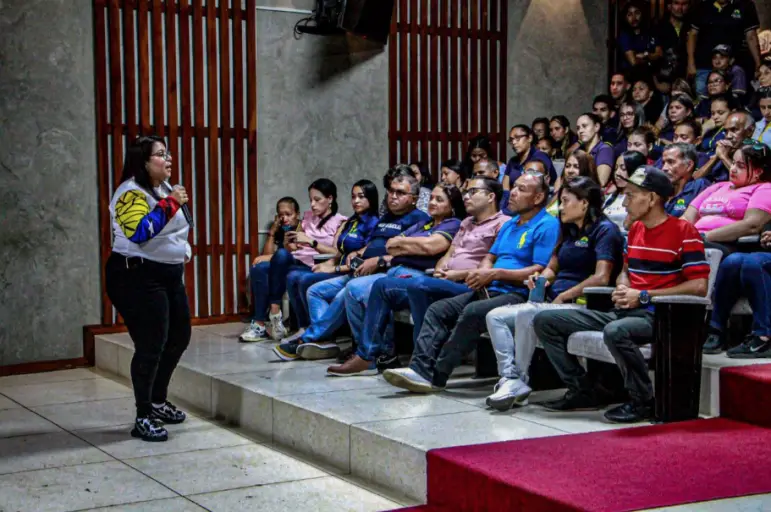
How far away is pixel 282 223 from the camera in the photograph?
7.98 metres

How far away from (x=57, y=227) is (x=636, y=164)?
3.91 m

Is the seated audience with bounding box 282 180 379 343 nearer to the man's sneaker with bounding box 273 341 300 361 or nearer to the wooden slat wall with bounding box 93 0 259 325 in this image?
the man's sneaker with bounding box 273 341 300 361

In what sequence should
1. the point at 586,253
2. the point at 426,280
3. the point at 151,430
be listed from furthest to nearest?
the point at 426,280 → the point at 151,430 → the point at 586,253

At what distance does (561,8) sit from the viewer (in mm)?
9273

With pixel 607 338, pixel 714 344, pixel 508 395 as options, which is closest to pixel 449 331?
pixel 508 395

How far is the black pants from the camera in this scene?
511 cm

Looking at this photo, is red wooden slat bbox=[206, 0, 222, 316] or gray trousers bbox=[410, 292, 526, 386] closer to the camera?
gray trousers bbox=[410, 292, 526, 386]

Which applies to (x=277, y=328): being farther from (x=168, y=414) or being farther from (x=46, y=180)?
(x=46, y=180)

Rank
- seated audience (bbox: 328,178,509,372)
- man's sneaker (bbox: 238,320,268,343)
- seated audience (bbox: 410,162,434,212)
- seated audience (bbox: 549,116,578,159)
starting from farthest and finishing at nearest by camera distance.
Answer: seated audience (bbox: 549,116,578,159) < seated audience (bbox: 410,162,434,212) < man's sneaker (bbox: 238,320,268,343) < seated audience (bbox: 328,178,509,372)

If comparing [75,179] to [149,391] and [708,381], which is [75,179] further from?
[708,381]

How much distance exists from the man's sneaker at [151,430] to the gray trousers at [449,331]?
1250 millimetres

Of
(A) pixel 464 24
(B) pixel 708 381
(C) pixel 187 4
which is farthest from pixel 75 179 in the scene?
(B) pixel 708 381

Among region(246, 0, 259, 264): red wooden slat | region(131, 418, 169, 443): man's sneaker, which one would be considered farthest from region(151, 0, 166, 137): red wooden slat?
region(131, 418, 169, 443): man's sneaker

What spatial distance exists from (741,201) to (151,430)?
307 cm
